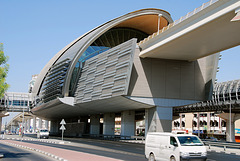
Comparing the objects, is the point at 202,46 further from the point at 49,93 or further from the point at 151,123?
the point at 49,93

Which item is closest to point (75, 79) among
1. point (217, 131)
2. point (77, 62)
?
point (77, 62)

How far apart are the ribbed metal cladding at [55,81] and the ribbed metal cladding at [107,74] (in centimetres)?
532

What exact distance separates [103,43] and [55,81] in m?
13.2

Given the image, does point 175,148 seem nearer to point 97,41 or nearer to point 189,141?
point 189,141

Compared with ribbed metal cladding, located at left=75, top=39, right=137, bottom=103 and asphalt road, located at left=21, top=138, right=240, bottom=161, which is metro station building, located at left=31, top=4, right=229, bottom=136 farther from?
asphalt road, located at left=21, top=138, right=240, bottom=161

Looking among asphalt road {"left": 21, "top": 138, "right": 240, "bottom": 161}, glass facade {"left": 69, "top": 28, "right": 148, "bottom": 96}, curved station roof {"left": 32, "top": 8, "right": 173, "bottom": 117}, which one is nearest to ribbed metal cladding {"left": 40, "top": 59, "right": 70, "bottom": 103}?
curved station roof {"left": 32, "top": 8, "right": 173, "bottom": 117}

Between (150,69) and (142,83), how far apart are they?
218cm

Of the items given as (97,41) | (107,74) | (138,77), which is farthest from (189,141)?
(97,41)

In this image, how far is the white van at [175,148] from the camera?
52.2 ft

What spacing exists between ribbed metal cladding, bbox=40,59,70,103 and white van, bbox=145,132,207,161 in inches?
1660

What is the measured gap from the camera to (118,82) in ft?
139

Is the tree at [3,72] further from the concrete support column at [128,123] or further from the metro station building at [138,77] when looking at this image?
the concrete support column at [128,123]

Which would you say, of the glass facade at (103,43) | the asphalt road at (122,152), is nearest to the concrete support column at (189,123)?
the glass facade at (103,43)

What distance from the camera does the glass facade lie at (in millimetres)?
56969
